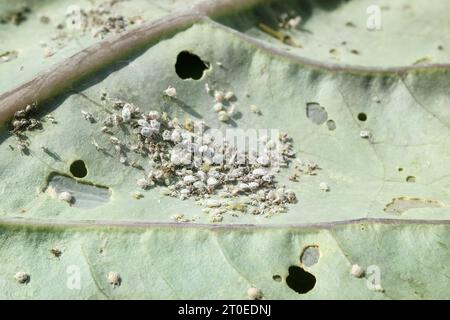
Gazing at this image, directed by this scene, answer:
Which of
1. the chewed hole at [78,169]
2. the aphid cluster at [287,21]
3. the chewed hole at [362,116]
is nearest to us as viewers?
the chewed hole at [78,169]

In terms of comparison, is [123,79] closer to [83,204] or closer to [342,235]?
[83,204]

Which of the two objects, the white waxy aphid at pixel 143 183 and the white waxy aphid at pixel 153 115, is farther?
the white waxy aphid at pixel 153 115

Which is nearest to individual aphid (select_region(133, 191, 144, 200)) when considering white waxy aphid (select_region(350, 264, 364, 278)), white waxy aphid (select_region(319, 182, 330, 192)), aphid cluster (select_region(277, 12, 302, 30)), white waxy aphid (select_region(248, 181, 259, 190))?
white waxy aphid (select_region(248, 181, 259, 190))

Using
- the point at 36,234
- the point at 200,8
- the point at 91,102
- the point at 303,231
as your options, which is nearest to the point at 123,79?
the point at 91,102

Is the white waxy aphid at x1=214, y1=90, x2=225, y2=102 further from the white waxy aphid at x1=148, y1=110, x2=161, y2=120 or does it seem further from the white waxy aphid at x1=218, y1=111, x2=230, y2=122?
the white waxy aphid at x1=148, y1=110, x2=161, y2=120

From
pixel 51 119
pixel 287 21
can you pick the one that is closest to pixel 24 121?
pixel 51 119

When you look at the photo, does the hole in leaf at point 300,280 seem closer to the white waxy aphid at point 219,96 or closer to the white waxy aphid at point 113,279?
the white waxy aphid at point 113,279

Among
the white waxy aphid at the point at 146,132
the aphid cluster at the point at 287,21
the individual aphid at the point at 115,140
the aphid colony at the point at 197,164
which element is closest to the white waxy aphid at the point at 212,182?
the aphid colony at the point at 197,164
